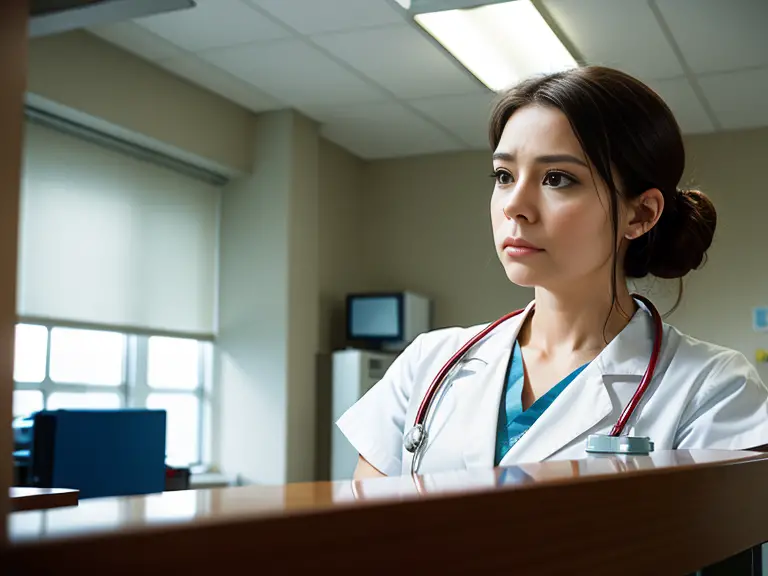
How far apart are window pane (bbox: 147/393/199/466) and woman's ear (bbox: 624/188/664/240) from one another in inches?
138

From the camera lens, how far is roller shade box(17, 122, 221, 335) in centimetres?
374

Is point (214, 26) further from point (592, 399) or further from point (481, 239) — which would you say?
point (592, 399)

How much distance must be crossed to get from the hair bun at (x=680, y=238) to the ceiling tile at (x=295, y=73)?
2795 mm

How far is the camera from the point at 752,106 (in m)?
4.67

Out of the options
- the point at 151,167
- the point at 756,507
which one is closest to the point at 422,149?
the point at 151,167

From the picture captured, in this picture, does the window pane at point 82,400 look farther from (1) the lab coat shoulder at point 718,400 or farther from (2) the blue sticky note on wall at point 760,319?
(2) the blue sticky note on wall at point 760,319

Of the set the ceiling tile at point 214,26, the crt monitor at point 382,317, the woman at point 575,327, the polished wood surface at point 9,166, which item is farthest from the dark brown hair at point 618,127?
the crt monitor at point 382,317

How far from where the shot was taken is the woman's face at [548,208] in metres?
1.17

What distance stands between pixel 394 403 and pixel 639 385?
→ 35 cm

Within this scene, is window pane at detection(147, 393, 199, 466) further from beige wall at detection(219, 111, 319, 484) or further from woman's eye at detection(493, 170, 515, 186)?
woman's eye at detection(493, 170, 515, 186)

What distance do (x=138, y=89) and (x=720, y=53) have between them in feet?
8.14

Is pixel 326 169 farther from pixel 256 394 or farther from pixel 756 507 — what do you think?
pixel 756 507

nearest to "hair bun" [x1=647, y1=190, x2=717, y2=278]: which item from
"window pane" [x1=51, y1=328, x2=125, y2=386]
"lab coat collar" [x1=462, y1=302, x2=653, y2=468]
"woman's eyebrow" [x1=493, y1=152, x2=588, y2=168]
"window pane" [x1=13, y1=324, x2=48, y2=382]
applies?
"lab coat collar" [x1=462, y1=302, x2=653, y2=468]

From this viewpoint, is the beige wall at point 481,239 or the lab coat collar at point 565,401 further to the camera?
the beige wall at point 481,239
